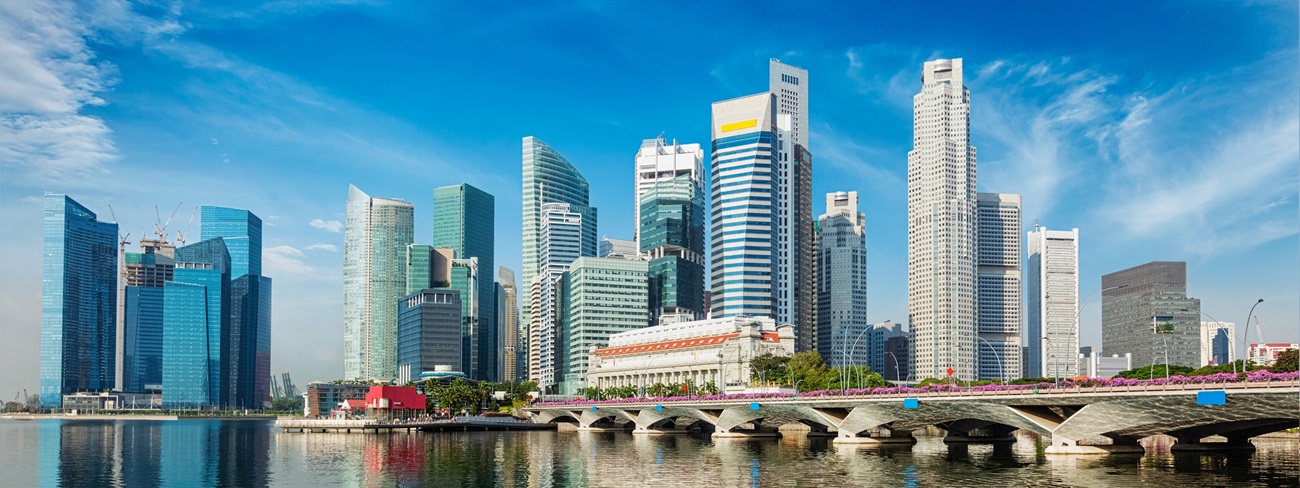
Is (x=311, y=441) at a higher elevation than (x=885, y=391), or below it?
below

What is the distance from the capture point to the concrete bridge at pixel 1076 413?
291 feet

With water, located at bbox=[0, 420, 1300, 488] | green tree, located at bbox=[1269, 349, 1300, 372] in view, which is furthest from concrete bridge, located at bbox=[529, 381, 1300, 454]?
green tree, located at bbox=[1269, 349, 1300, 372]

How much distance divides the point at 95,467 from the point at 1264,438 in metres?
138

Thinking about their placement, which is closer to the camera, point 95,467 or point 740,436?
point 95,467

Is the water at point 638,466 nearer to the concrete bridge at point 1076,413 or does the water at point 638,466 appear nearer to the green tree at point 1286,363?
the concrete bridge at point 1076,413

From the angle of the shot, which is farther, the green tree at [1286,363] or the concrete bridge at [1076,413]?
the green tree at [1286,363]

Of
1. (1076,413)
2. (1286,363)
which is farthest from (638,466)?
(1286,363)

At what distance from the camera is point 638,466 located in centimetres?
11000

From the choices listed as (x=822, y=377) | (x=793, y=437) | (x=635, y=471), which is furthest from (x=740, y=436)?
(x=635, y=471)

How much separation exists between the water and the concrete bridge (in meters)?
2.96

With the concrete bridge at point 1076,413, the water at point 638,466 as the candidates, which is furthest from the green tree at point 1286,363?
the concrete bridge at point 1076,413

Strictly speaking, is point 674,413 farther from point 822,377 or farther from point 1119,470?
point 1119,470

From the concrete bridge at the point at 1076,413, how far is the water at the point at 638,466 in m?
2.96

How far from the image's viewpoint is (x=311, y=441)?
6836 inches
